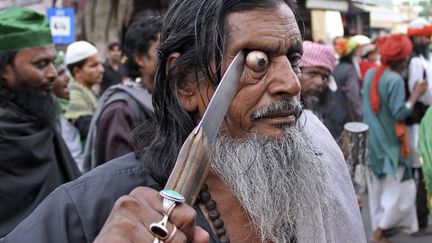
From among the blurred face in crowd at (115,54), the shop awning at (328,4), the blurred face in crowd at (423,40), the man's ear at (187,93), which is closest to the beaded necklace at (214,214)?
the man's ear at (187,93)

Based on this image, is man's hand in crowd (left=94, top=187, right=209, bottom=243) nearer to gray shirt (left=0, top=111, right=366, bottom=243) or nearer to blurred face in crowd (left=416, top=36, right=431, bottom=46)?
gray shirt (left=0, top=111, right=366, bottom=243)

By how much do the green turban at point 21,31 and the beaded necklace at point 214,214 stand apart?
1.84m

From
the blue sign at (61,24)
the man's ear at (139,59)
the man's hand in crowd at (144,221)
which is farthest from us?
the blue sign at (61,24)

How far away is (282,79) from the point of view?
1647mm

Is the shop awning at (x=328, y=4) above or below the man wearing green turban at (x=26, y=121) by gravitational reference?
below

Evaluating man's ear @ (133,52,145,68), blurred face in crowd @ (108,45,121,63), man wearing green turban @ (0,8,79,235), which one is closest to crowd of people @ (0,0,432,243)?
man wearing green turban @ (0,8,79,235)

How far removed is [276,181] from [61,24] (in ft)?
30.6

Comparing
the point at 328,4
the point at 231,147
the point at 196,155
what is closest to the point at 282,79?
the point at 231,147

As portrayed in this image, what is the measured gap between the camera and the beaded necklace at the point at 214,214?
1.71m

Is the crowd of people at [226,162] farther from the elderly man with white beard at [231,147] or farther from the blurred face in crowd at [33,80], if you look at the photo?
the blurred face in crowd at [33,80]

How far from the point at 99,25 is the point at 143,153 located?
12638mm

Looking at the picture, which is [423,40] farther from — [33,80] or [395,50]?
[33,80]

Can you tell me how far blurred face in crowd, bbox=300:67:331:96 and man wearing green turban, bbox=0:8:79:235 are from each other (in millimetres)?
1730

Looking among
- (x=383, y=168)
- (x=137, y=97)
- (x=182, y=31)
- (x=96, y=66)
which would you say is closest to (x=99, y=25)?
(x=96, y=66)
